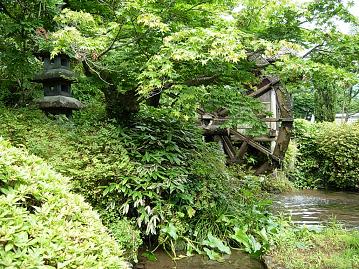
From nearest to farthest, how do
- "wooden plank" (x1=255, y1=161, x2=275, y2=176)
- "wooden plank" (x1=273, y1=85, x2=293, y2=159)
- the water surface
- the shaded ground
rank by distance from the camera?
the shaded ground, the water surface, "wooden plank" (x1=273, y1=85, x2=293, y2=159), "wooden plank" (x1=255, y1=161, x2=275, y2=176)

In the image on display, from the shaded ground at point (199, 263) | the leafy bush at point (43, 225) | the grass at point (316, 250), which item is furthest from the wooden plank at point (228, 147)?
the leafy bush at point (43, 225)

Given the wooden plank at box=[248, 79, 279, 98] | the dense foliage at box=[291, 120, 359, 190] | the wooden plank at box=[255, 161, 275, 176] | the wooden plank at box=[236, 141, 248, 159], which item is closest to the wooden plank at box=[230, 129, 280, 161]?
the wooden plank at box=[236, 141, 248, 159]

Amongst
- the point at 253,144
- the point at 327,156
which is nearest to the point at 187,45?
the point at 253,144

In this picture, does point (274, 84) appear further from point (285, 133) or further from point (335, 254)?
point (335, 254)

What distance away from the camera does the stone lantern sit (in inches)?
187

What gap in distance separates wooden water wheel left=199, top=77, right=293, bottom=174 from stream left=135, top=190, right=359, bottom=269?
3.84ft

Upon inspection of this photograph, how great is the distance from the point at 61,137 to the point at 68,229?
278 cm

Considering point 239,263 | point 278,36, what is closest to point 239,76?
point 278,36

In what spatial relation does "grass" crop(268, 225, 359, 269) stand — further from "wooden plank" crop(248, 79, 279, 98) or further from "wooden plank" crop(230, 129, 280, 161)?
"wooden plank" crop(248, 79, 279, 98)

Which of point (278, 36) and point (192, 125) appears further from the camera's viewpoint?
point (192, 125)

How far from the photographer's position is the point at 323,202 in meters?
7.41

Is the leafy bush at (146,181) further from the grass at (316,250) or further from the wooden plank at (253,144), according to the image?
the wooden plank at (253,144)

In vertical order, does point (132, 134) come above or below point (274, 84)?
below

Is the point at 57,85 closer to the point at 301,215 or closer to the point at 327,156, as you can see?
the point at 301,215
